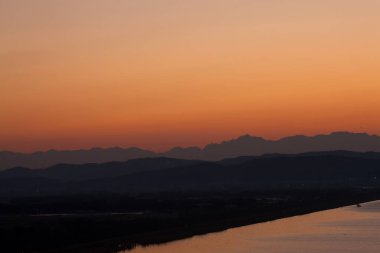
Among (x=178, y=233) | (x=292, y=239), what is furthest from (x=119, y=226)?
(x=292, y=239)

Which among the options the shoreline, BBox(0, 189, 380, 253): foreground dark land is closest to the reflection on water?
the shoreline

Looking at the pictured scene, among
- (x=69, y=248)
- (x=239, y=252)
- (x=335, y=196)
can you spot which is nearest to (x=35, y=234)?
(x=69, y=248)

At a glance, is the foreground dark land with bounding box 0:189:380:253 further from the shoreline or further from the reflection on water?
the reflection on water

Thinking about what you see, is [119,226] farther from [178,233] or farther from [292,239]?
[292,239]

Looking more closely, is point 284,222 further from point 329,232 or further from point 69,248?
point 69,248

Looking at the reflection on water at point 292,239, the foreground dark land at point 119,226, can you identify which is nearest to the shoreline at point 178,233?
the foreground dark land at point 119,226

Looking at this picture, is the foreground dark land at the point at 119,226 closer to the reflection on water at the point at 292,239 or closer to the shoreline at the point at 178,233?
the shoreline at the point at 178,233

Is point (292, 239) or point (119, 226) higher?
point (119, 226)

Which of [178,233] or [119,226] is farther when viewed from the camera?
[178,233]
